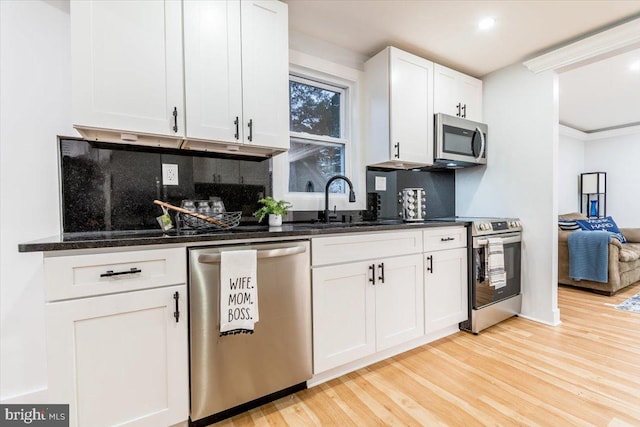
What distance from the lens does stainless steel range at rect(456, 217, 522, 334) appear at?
8.19 ft

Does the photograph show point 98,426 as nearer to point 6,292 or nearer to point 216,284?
point 216,284

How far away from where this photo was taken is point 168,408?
1344mm

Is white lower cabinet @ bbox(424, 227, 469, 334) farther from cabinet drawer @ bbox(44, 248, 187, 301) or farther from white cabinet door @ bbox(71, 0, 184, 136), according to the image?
white cabinet door @ bbox(71, 0, 184, 136)

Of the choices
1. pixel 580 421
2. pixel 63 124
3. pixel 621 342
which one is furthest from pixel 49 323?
pixel 621 342

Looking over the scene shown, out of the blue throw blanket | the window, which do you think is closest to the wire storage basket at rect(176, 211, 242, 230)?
the window

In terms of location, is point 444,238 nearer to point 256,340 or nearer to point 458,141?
point 458,141

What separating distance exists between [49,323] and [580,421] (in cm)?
248

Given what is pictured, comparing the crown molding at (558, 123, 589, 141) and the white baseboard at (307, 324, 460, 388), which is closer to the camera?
the white baseboard at (307, 324, 460, 388)

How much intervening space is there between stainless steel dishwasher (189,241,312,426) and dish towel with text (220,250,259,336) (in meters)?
0.04

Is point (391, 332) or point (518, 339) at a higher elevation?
point (391, 332)

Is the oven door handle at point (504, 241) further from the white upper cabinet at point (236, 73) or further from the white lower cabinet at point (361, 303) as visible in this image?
the white upper cabinet at point (236, 73)

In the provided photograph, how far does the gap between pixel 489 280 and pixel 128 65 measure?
2.99m

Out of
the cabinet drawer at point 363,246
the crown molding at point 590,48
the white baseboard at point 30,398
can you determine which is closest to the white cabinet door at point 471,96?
the crown molding at point 590,48

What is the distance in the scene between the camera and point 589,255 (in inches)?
140
